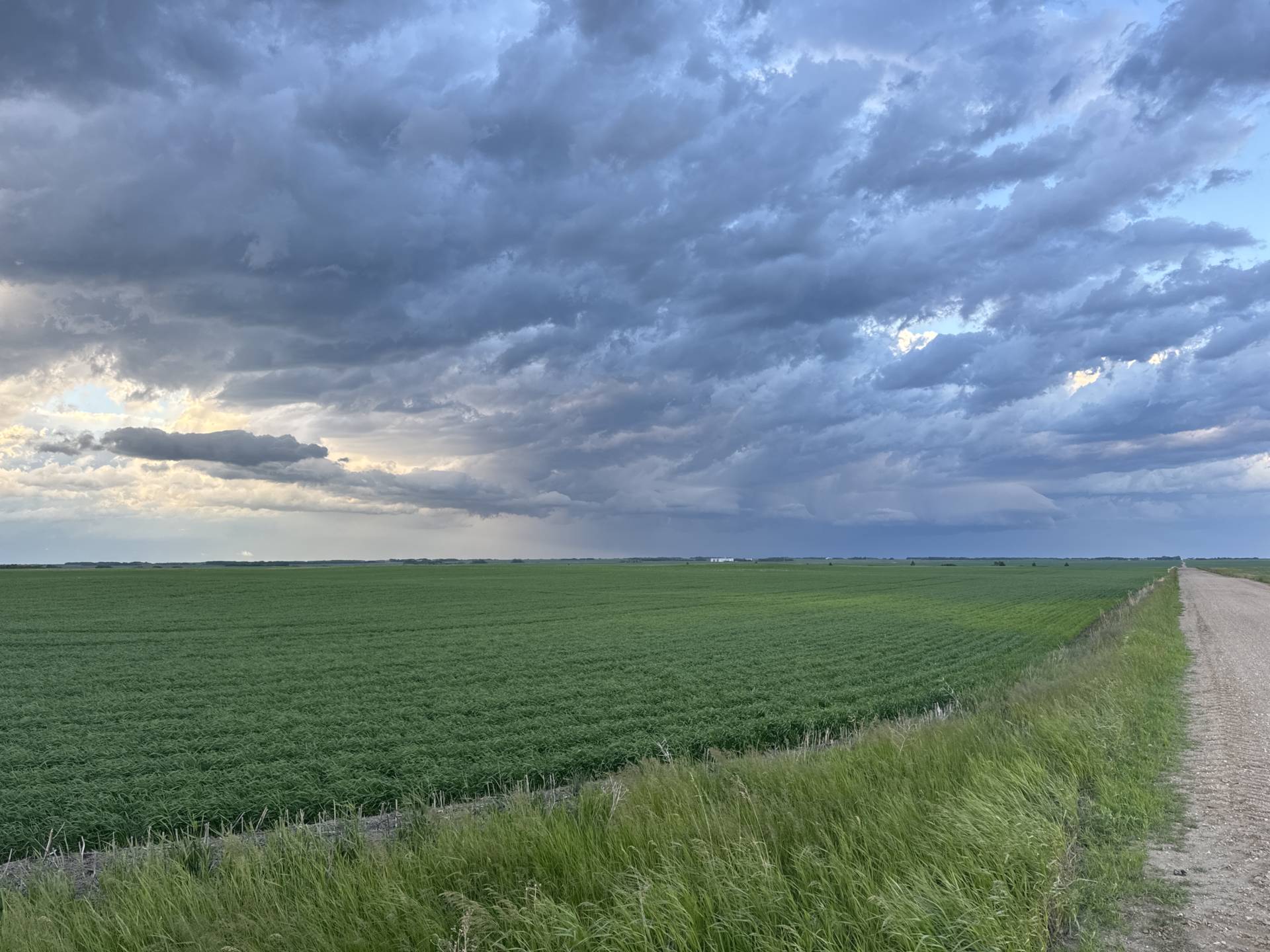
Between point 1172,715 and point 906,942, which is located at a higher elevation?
point 906,942

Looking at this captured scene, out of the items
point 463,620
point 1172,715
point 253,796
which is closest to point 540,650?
point 463,620

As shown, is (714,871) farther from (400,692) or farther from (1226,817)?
(400,692)

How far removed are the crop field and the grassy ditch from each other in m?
3.99

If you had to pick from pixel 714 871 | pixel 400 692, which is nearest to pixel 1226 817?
pixel 714 871

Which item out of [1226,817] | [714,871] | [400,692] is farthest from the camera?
[400,692]

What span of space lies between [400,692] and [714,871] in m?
16.7

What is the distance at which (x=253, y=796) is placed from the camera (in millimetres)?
11312

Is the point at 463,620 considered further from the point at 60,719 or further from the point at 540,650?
the point at 60,719

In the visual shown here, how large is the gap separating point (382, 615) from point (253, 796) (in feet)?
113

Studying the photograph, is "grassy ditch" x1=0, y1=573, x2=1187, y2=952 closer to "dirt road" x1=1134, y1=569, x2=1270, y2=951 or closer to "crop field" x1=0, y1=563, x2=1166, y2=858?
"dirt road" x1=1134, y1=569, x2=1270, y2=951

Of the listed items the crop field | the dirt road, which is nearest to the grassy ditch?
the dirt road

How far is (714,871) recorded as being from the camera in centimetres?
545

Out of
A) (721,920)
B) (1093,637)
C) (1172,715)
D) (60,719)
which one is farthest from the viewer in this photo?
(1093,637)

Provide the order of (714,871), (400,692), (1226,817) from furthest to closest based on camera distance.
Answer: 1. (400,692)
2. (1226,817)
3. (714,871)
